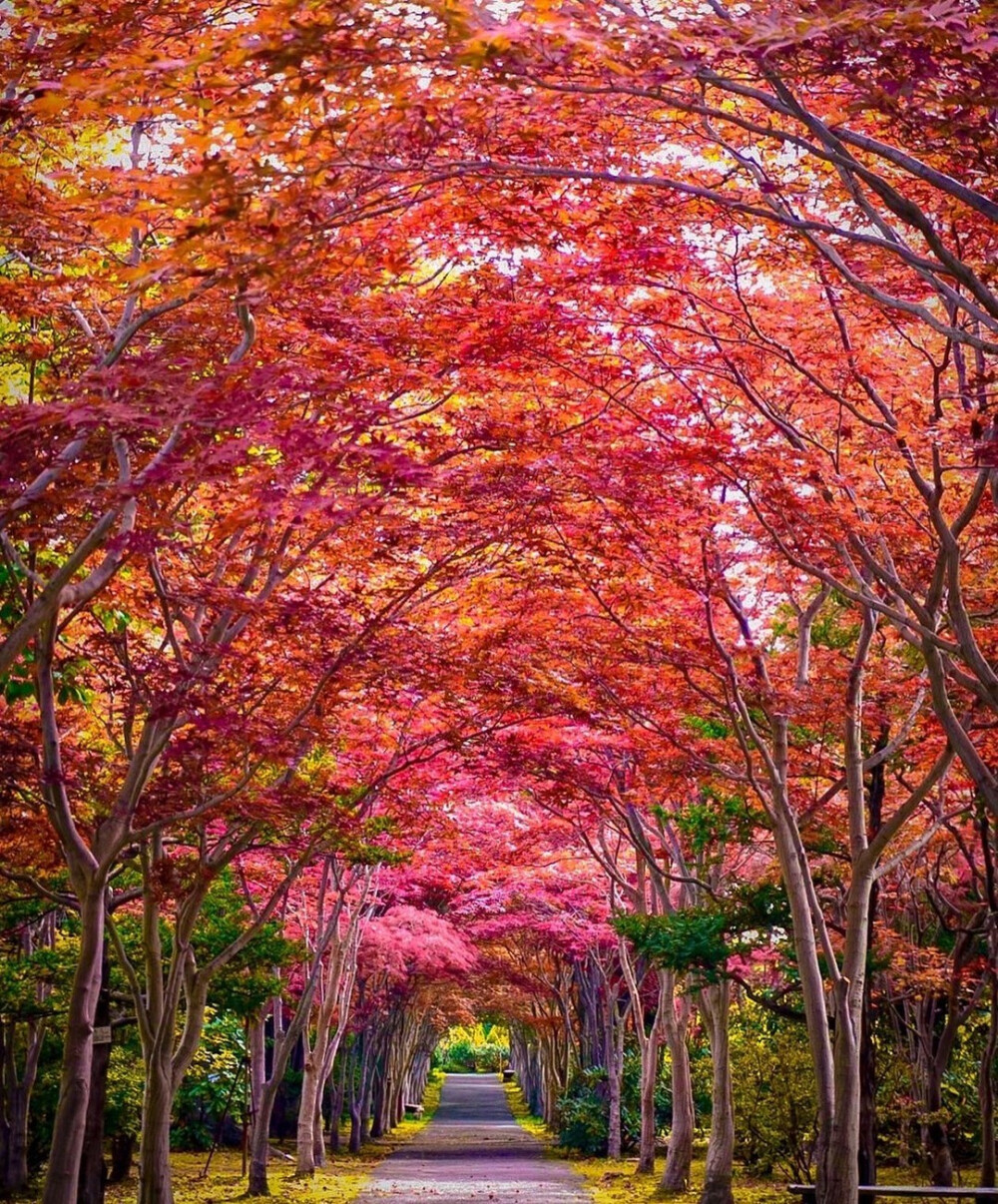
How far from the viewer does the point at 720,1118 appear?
47.3 ft

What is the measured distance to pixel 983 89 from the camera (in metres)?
4.04

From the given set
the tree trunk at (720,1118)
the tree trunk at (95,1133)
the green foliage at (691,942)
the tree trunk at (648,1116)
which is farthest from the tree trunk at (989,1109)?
the tree trunk at (95,1133)

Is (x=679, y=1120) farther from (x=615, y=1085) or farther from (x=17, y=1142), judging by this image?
(x=17, y=1142)

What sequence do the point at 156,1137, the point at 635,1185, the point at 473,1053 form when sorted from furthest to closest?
the point at 473,1053 < the point at 635,1185 < the point at 156,1137

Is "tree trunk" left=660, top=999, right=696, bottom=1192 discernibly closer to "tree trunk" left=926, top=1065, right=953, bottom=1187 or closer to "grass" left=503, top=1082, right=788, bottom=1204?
"grass" left=503, top=1082, right=788, bottom=1204

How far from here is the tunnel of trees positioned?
4.56 m

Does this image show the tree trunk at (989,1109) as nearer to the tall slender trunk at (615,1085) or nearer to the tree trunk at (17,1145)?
the tall slender trunk at (615,1085)

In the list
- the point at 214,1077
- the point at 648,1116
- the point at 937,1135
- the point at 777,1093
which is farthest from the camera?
the point at 214,1077

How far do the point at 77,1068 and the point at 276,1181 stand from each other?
1128 cm

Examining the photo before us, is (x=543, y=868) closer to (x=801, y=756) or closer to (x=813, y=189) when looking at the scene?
(x=801, y=756)

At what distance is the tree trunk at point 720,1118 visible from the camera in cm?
1410

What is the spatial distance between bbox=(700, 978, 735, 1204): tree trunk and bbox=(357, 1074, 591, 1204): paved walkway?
218 centimetres

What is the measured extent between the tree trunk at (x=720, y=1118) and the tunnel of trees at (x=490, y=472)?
0.06 meters

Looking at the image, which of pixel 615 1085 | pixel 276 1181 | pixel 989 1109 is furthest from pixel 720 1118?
pixel 615 1085
